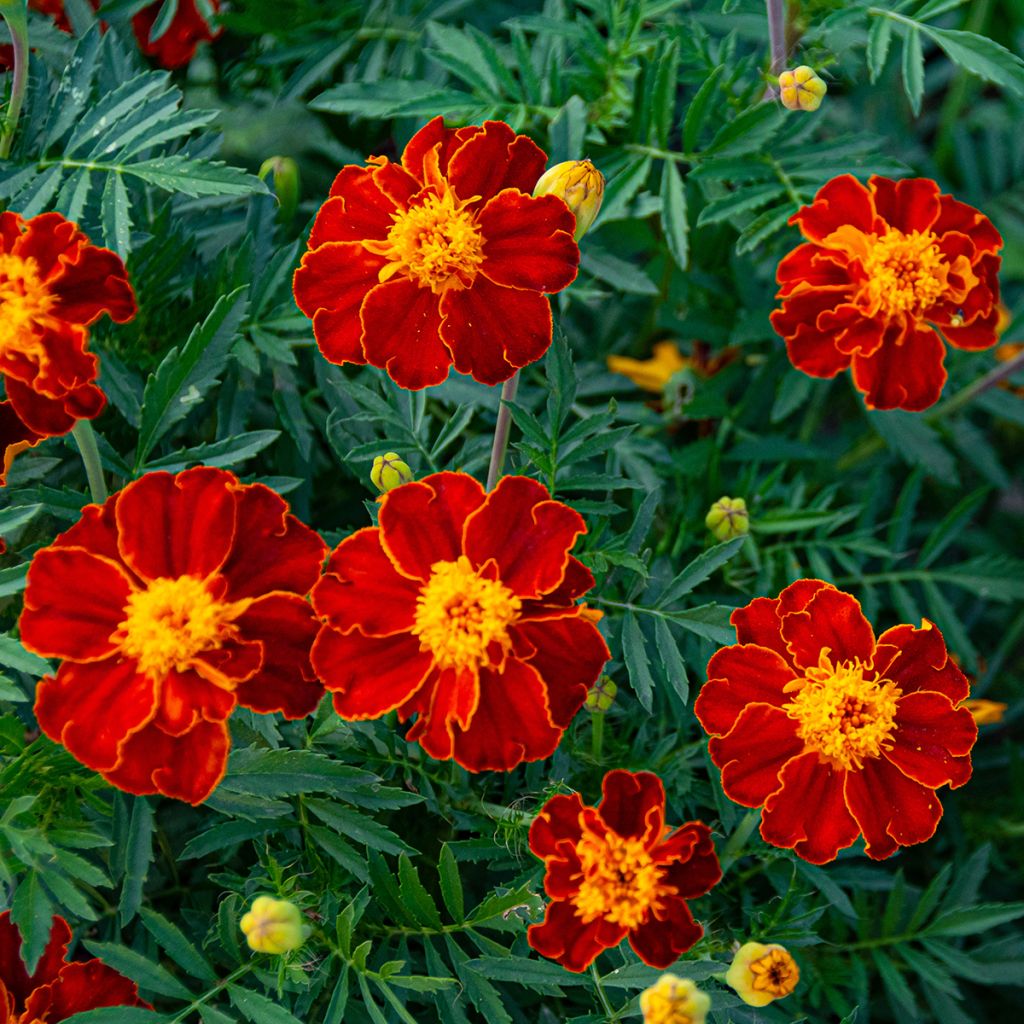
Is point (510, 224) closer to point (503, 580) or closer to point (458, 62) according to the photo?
point (503, 580)

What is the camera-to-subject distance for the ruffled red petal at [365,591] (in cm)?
101

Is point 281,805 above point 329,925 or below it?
above

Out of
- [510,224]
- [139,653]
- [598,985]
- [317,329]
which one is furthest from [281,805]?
[510,224]

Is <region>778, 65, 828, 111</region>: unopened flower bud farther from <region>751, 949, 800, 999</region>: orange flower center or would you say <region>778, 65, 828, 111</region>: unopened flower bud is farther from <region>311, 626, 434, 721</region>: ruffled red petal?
<region>751, 949, 800, 999</region>: orange flower center

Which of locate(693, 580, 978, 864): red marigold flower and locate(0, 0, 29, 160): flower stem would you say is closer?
locate(693, 580, 978, 864): red marigold flower

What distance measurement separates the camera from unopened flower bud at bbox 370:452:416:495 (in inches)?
46.8

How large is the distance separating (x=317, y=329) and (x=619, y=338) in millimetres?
894

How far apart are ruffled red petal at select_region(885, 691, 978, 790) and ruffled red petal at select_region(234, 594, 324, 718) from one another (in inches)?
21.3

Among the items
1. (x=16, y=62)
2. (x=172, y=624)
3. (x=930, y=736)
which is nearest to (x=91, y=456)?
(x=172, y=624)

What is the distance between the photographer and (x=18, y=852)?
3.55ft

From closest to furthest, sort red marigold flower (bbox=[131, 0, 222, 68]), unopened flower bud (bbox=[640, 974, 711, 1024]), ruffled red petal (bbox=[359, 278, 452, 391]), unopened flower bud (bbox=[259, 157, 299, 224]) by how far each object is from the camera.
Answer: unopened flower bud (bbox=[640, 974, 711, 1024]) → ruffled red petal (bbox=[359, 278, 452, 391]) → unopened flower bud (bbox=[259, 157, 299, 224]) → red marigold flower (bbox=[131, 0, 222, 68])

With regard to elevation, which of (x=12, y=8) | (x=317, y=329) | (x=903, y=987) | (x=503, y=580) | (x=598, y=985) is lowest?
(x=903, y=987)

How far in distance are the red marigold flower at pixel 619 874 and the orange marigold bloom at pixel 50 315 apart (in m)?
0.57

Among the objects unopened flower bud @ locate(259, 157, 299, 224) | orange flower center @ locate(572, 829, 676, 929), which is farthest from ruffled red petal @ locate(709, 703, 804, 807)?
unopened flower bud @ locate(259, 157, 299, 224)
